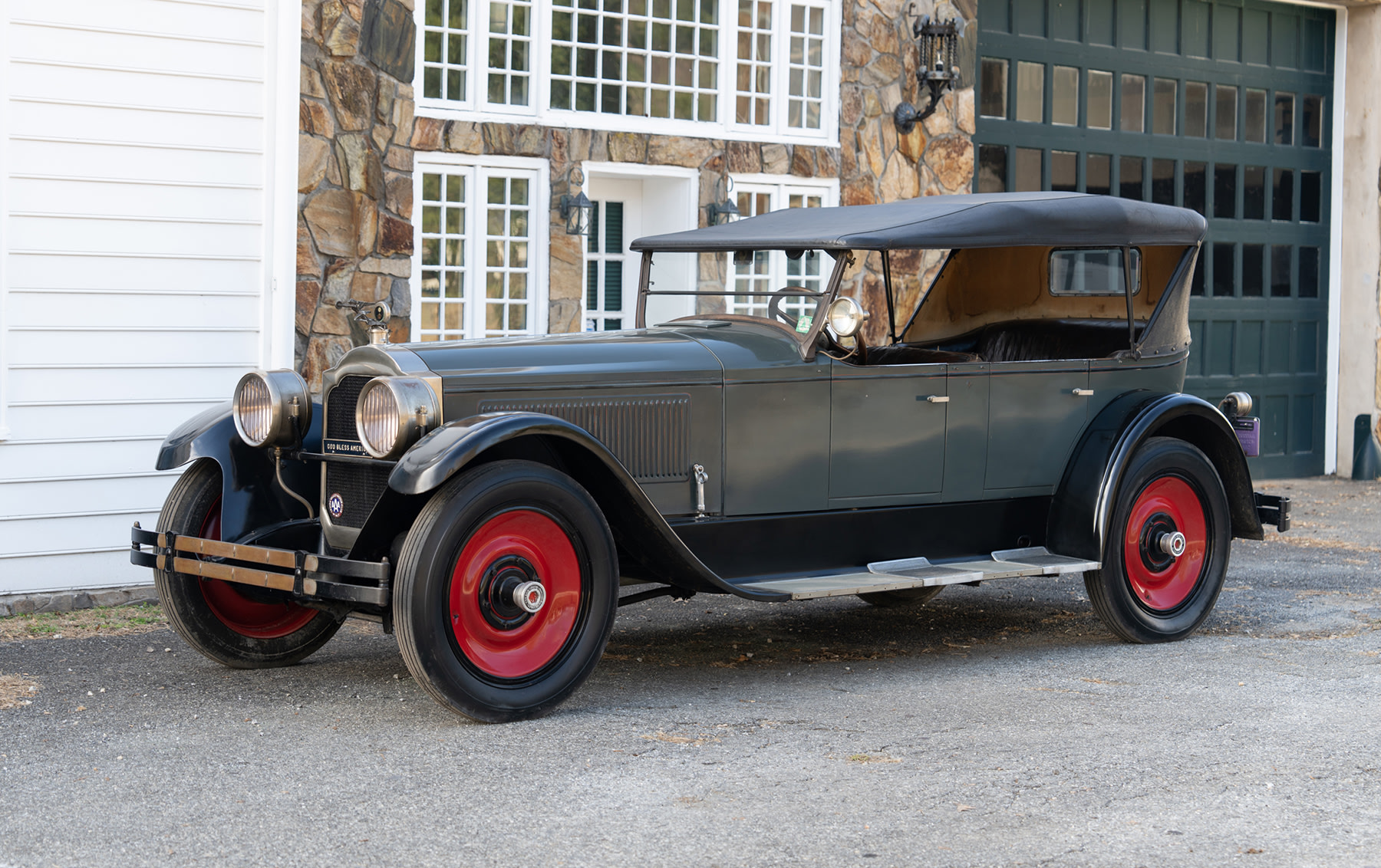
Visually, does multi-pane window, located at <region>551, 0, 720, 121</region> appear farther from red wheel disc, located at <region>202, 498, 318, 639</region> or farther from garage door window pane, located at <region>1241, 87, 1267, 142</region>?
garage door window pane, located at <region>1241, 87, 1267, 142</region>

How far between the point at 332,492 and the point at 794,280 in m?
1.85

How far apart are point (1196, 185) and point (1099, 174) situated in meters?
1.05

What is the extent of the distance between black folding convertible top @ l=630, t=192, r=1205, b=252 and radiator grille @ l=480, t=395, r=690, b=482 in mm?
867

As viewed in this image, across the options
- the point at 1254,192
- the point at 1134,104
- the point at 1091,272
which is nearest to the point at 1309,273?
the point at 1254,192

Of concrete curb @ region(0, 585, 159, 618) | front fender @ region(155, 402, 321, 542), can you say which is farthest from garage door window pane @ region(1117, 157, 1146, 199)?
front fender @ region(155, 402, 321, 542)

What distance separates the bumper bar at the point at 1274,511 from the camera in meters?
6.43

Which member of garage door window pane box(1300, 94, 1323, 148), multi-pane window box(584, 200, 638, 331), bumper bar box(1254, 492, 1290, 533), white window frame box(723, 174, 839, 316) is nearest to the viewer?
bumper bar box(1254, 492, 1290, 533)

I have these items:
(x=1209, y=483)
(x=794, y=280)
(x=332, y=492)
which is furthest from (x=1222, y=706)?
(x=332, y=492)

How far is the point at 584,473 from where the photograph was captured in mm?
5035

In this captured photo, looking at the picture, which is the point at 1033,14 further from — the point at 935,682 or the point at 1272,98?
the point at 935,682

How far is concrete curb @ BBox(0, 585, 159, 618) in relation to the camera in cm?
670

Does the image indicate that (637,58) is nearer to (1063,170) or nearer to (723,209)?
(723,209)

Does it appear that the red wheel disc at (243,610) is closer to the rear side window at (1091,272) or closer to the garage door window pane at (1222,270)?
the rear side window at (1091,272)

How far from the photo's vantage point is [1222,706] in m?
4.98
